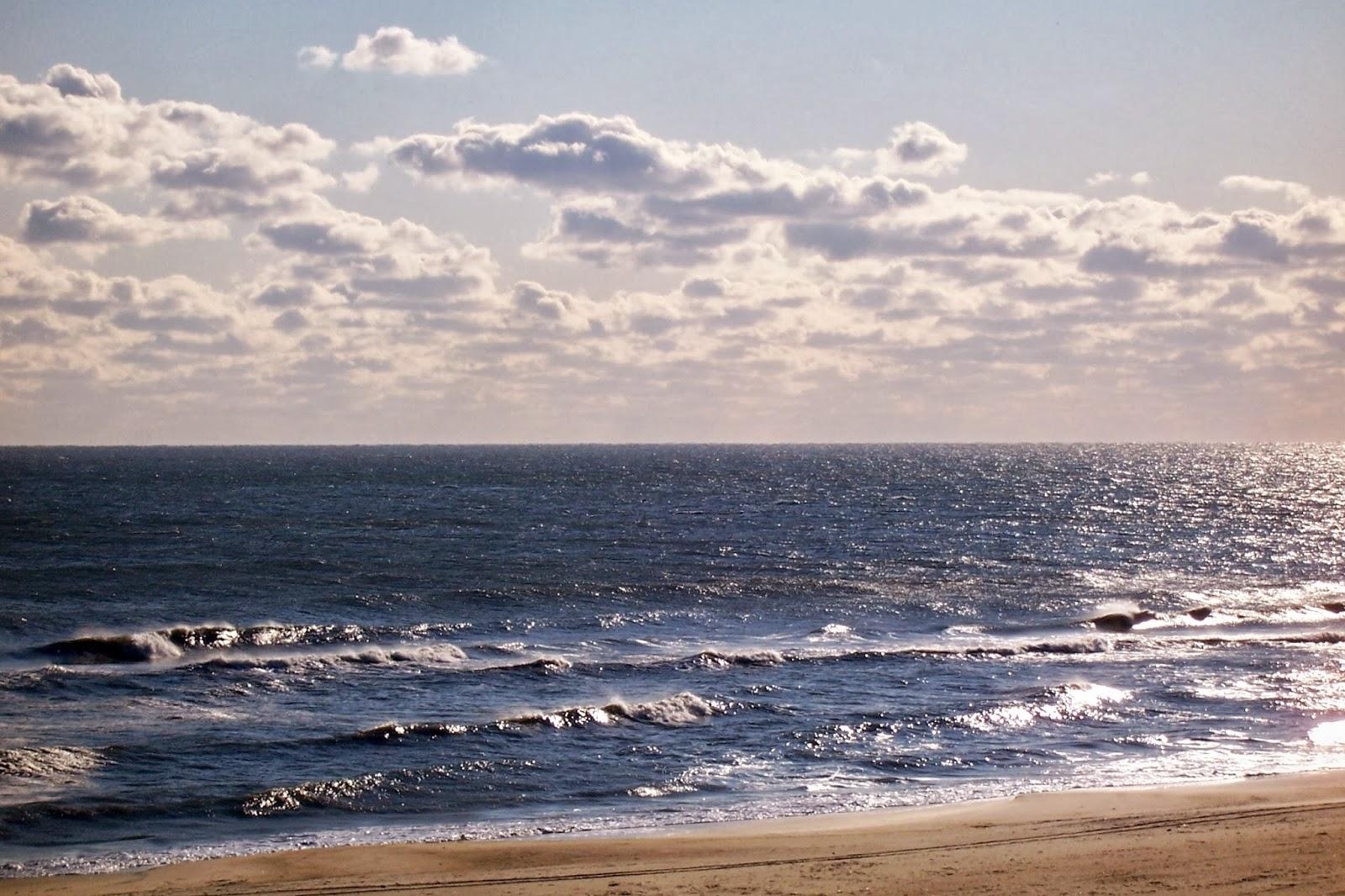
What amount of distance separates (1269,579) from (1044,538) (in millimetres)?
17357

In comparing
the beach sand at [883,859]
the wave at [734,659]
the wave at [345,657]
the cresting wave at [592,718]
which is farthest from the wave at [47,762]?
the wave at [734,659]

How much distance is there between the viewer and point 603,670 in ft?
117

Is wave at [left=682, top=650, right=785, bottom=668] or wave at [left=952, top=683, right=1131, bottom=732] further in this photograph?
wave at [left=682, top=650, right=785, bottom=668]

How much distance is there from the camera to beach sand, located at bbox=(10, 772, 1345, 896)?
16.0m

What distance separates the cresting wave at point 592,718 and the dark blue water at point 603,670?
0.10 m

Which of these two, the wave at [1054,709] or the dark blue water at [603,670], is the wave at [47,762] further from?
the wave at [1054,709]

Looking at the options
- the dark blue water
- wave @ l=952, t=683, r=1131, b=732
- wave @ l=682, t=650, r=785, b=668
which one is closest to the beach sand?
the dark blue water

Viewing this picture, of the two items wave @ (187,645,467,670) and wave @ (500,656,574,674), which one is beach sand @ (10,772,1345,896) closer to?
wave @ (500,656,574,674)

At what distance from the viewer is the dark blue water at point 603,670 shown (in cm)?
2330

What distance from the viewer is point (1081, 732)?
94.0 feet

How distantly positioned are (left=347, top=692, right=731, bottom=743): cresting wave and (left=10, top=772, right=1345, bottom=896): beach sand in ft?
25.7

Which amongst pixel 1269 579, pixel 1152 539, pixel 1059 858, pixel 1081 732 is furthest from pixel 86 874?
pixel 1152 539

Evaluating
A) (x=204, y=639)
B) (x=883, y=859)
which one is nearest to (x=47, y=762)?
(x=204, y=639)

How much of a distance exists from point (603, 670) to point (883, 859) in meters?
18.6
